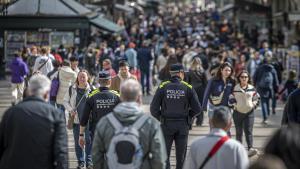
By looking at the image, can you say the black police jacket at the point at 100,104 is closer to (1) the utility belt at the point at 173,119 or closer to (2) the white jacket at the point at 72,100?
(1) the utility belt at the point at 173,119

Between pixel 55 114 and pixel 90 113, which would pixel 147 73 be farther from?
pixel 55 114

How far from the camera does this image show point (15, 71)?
23094 mm

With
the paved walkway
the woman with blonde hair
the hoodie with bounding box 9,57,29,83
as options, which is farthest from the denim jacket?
the hoodie with bounding box 9,57,29,83

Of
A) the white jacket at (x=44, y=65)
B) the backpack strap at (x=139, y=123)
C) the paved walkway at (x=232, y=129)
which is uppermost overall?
the white jacket at (x=44, y=65)

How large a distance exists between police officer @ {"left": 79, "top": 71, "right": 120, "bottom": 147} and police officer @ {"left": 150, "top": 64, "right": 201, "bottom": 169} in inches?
39.6

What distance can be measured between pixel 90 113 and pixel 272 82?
10474 millimetres

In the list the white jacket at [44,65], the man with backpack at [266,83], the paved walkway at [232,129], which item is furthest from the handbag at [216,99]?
the white jacket at [44,65]

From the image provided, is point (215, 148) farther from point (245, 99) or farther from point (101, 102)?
point (245, 99)

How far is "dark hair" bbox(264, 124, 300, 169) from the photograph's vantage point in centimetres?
670

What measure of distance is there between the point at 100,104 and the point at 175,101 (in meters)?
1.28

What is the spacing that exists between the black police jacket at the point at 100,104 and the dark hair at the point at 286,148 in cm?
507

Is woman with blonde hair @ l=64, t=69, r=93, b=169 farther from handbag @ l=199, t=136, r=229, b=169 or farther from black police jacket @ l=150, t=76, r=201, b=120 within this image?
handbag @ l=199, t=136, r=229, b=169

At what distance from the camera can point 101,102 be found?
11766 mm

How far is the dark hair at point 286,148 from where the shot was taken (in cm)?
670
